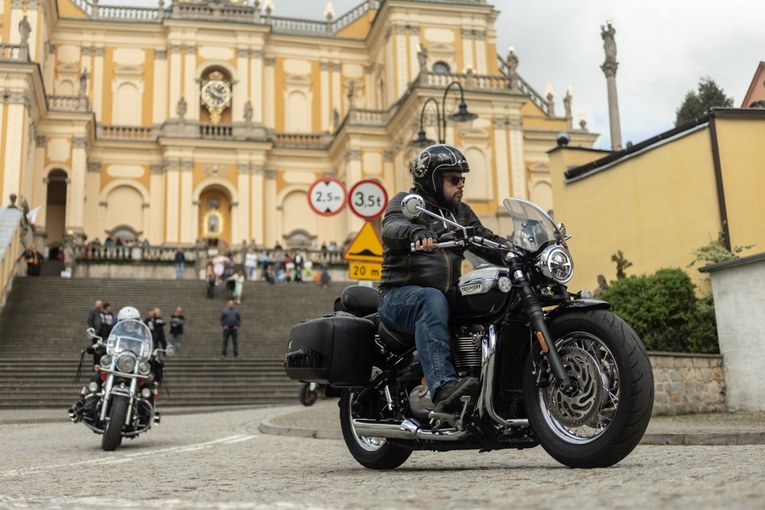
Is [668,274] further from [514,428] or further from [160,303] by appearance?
[160,303]

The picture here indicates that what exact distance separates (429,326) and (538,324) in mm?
603

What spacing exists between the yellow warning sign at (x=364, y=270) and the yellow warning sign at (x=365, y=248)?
0.06 metres

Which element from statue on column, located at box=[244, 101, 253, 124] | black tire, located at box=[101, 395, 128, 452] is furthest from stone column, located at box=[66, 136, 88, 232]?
black tire, located at box=[101, 395, 128, 452]

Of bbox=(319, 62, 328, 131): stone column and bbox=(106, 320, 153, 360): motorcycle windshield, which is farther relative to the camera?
bbox=(319, 62, 328, 131): stone column

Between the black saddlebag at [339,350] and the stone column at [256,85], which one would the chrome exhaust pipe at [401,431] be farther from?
the stone column at [256,85]

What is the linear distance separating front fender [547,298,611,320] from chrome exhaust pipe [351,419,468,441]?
2.45ft

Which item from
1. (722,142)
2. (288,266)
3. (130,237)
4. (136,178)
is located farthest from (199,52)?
(722,142)

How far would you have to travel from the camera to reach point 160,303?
27.4 metres

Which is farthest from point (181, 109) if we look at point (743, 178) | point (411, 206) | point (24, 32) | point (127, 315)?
point (411, 206)

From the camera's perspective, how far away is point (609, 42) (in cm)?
3434

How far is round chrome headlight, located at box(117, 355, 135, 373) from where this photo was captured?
8.95m

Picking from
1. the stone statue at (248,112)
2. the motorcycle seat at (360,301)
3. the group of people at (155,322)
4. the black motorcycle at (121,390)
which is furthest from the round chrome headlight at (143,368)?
the stone statue at (248,112)

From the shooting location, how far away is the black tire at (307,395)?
16.4 meters

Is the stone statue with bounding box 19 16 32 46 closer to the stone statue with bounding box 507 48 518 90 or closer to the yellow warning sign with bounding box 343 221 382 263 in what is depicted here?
the stone statue with bounding box 507 48 518 90
